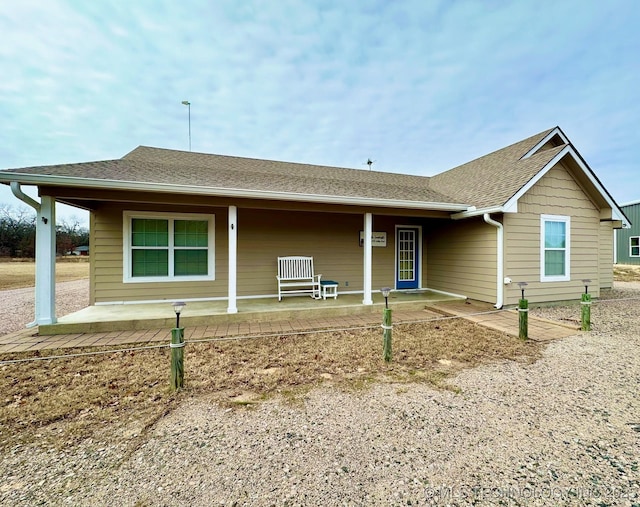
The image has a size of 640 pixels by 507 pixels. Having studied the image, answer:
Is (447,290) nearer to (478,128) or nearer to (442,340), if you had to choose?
(442,340)

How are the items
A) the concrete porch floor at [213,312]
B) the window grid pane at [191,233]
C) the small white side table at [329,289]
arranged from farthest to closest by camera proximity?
1. the small white side table at [329,289]
2. the window grid pane at [191,233]
3. the concrete porch floor at [213,312]

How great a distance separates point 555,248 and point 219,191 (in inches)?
324

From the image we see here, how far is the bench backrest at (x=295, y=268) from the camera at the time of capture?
7.15 metres

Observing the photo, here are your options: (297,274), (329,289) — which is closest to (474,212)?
(329,289)

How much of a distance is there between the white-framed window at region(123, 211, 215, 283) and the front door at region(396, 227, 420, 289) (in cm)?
533

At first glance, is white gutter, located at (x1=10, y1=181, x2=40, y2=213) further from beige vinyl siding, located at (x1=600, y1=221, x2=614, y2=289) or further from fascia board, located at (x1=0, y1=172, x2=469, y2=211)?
beige vinyl siding, located at (x1=600, y1=221, x2=614, y2=289)

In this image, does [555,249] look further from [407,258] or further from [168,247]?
[168,247]

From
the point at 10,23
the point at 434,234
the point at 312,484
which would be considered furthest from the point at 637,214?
the point at 10,23

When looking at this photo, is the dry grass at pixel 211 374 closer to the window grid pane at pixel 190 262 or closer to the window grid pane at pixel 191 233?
the window grid pane at pixel 190 262

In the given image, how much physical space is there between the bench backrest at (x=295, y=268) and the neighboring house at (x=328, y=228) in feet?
1.09

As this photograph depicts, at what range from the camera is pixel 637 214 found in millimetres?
19125

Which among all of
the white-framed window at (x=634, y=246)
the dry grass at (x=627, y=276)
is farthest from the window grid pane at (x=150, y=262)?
the white-framed window at (x=634, y=246)

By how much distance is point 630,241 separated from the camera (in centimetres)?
1939

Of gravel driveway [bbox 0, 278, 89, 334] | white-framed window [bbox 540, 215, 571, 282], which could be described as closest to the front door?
white-framed window [bbox 540, 215, 571, 282]
